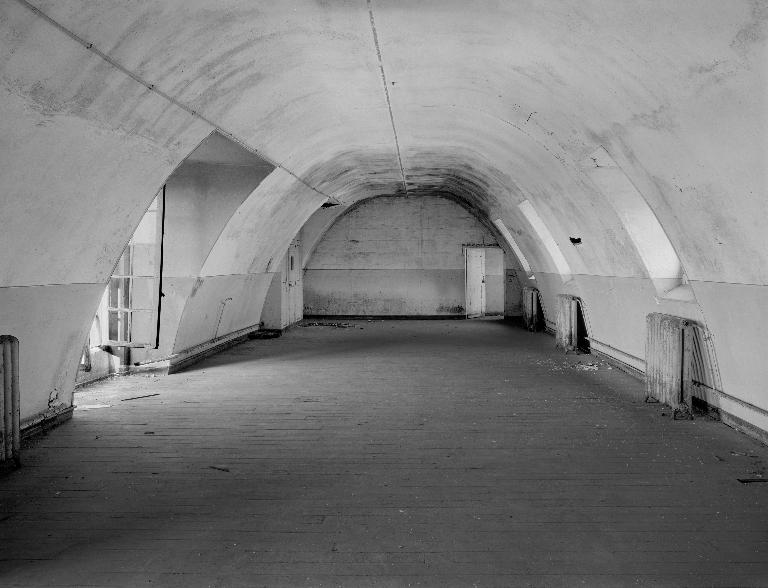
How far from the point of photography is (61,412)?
20.4 ft

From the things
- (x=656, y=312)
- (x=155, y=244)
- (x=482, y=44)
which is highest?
(x=482, y=44)

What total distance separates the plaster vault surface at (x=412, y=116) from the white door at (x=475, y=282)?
941 centimetres

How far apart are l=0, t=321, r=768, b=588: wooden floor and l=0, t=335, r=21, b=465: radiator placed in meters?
0.20

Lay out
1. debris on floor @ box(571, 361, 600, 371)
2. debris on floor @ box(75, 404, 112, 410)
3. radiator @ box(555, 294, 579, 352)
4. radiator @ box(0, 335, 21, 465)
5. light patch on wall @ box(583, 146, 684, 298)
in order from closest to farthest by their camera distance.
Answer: radiator @ box(0, 335, 21, 465)
debris on floor @ box(75, 404, 112, 410)
light patch on wall @ box(583, 146, 684, 298)
debris on floor @ box(571, 361, 600, 371)
radiator @ box(555, 294, 579, 352)

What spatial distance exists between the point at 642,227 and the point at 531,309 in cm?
777

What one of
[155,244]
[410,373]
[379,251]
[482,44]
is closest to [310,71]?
[482,44]

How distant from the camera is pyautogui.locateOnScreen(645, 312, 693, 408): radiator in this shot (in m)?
6.52

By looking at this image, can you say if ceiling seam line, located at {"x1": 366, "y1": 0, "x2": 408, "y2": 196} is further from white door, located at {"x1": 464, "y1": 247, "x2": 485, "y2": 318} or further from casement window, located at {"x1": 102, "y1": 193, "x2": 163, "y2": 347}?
white door, located at {"x1": 464, "y1": 247, "x2": 485, "y2": 318}

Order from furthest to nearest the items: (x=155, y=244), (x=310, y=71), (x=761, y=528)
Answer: (x=155, y=244) → (x=310, y=71) → (x=761, y=528)

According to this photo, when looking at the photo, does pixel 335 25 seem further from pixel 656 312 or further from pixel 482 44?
pixel 656 312

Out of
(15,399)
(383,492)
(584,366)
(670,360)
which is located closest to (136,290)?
(15,399)

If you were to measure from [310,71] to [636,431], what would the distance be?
458 centimetres

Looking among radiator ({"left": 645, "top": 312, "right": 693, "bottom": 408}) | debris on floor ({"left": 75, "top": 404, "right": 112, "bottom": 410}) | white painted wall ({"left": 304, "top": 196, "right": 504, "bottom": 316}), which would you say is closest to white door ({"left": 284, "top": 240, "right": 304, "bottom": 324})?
white painted wall ({"left": 304, "top": 196, "right": 504, "bottom": 316})

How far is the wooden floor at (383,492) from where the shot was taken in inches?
129
